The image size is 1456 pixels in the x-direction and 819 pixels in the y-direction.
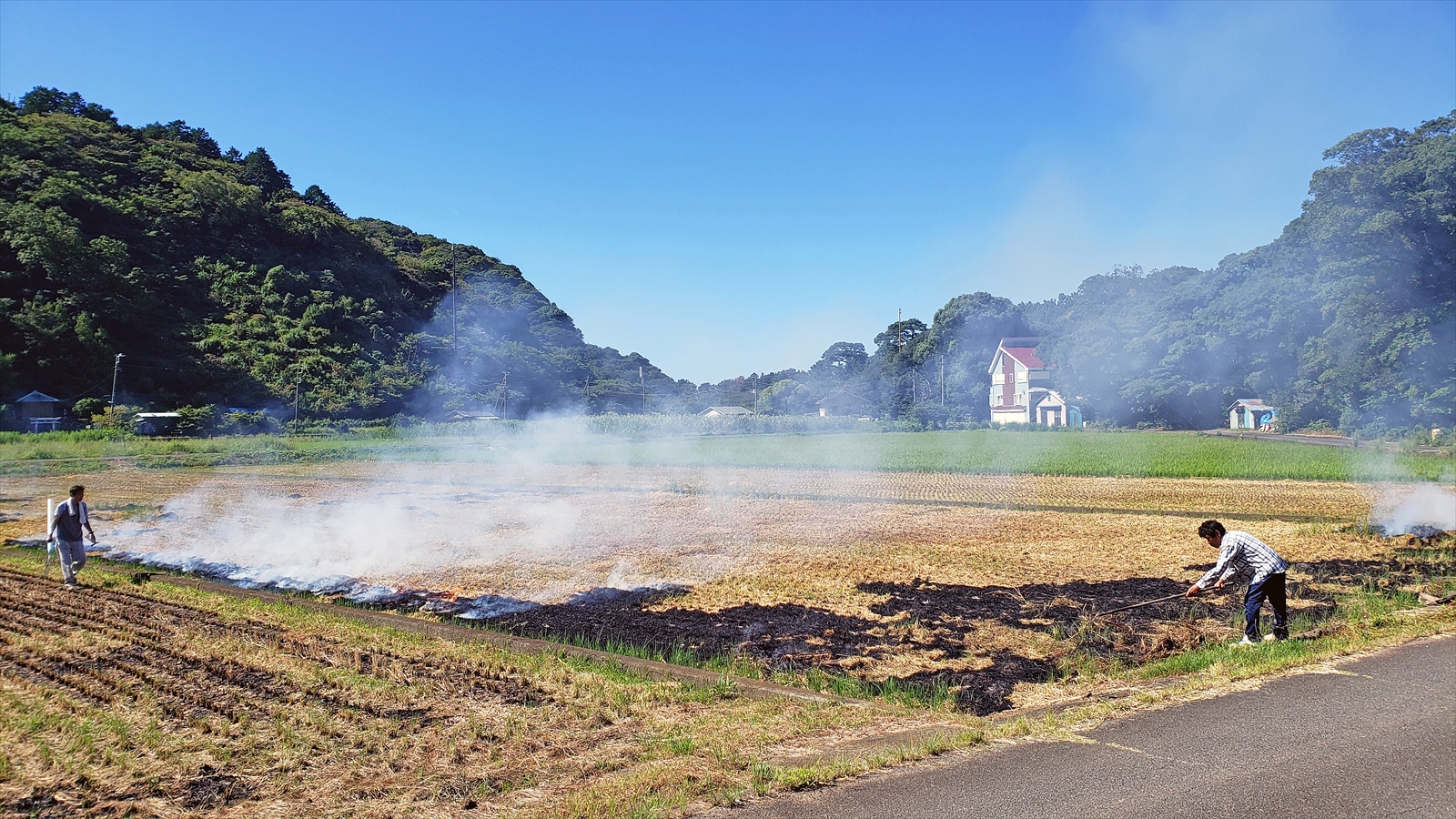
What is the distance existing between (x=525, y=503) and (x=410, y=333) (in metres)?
19.4

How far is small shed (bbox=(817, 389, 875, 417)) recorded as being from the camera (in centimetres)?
4741

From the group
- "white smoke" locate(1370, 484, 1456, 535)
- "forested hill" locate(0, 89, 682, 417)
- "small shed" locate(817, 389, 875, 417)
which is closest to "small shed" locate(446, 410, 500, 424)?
"forested hill" locate(0, 89, 682, 417)

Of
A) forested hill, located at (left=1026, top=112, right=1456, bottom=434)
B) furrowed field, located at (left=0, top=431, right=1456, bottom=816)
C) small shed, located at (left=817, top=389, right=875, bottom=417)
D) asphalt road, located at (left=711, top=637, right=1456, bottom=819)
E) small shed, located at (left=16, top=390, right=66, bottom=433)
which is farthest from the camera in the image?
small shed, located at (left=16, top=390, right=66, bottom=433)

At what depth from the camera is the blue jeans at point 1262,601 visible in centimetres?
781

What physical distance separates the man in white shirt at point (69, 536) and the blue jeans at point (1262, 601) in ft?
49.3

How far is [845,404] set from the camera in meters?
49.8

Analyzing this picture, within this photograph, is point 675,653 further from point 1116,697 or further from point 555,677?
point 1116,697

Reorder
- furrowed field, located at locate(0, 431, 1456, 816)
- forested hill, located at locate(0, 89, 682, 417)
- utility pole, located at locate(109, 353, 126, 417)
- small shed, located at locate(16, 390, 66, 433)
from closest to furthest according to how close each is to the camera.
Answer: furrowed field, located at locate(0, 431, 1456, 816) < forested hill, located at locate(0, 89, 682, 417) < small shed, located at locate(16, 390, 66, 433) < utility pole, located at locate(109, 353, 126, 417)

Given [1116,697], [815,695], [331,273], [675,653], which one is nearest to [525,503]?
[675,653]

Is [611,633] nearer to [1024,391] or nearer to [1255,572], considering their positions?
[1255,572]

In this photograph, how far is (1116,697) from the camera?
6312mm

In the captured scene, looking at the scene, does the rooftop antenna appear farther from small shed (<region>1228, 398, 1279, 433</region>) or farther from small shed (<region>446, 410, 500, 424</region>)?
small shed (<region>1228, 398, 1279, 433</region>)

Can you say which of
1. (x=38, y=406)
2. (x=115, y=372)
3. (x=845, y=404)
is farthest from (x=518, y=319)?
(x=38, y=406)

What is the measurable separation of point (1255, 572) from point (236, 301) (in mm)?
74075
